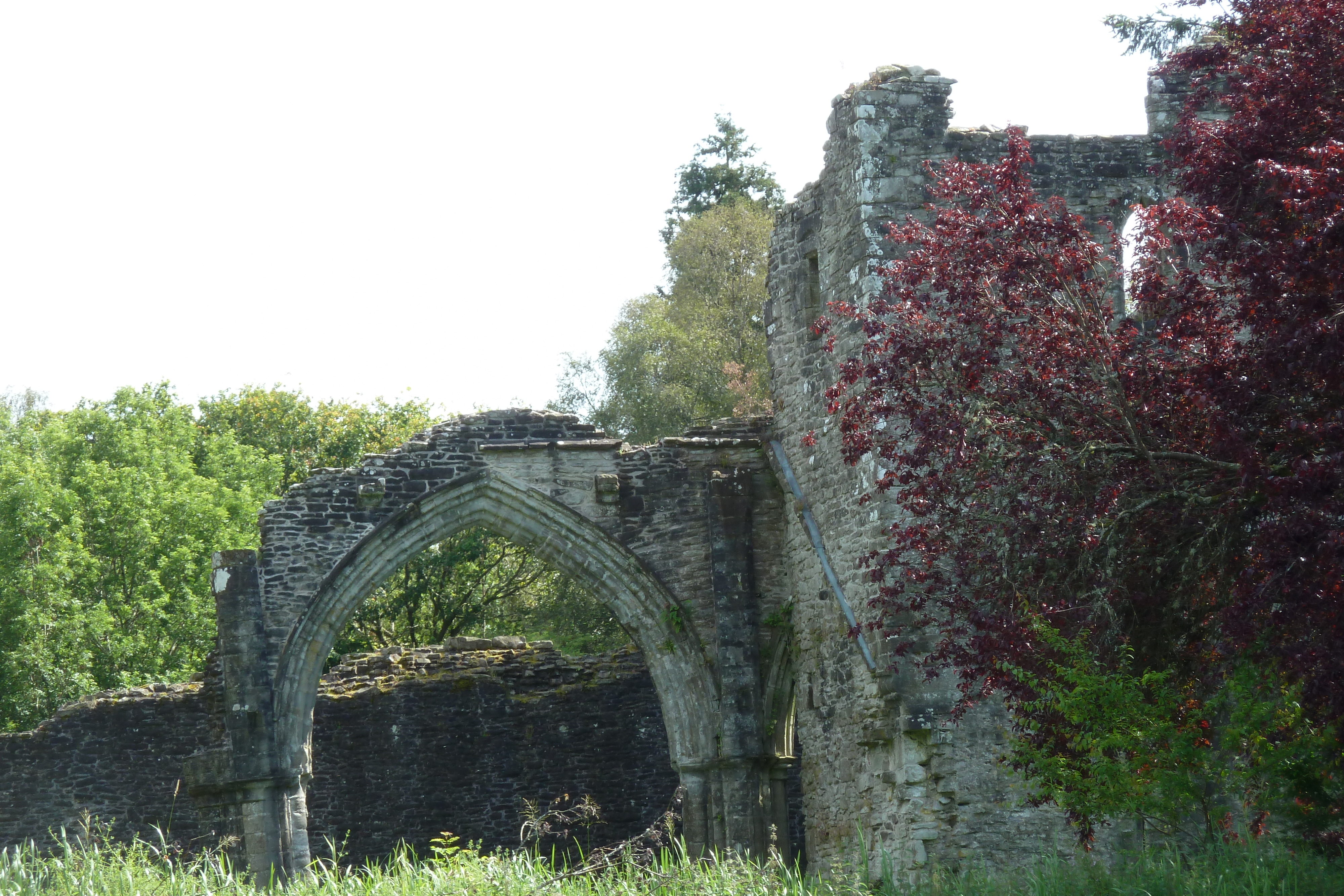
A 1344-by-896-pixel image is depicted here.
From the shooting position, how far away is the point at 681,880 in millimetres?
8094

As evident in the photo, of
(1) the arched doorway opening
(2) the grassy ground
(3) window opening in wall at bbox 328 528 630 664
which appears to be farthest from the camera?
(3) window opening in wall at bbox 328 528 630 664

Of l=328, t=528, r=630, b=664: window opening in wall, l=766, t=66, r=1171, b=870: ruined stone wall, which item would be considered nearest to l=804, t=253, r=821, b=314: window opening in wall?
l=766, t=66, r=1171, b=870: ruined stone wall

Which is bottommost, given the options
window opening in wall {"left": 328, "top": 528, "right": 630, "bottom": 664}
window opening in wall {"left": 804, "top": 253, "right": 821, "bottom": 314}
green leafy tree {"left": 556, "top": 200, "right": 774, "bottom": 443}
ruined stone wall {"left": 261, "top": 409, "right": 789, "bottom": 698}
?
window opening in wall {"left": 328, "top": 528, "right": 630, "bottom": 664}

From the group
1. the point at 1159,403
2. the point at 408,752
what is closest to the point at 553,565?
the point at 408,752

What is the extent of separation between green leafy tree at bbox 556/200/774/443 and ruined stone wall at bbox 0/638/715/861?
7680mm

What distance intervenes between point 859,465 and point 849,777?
7.27 ft

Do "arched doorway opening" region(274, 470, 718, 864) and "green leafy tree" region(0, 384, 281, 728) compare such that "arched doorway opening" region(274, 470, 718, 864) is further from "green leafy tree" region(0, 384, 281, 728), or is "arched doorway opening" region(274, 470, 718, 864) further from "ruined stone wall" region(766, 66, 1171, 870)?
"green leafy tree" region(0, 384, 281, 728)

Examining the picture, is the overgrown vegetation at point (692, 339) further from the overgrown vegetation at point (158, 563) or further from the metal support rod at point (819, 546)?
the metal support rod at point (819, 546)

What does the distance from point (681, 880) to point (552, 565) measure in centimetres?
591

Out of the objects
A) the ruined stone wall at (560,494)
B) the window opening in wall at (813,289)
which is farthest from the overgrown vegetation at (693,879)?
the window opening in wall at (813,289)

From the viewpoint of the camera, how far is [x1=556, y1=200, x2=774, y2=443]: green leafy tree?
24.8 meters

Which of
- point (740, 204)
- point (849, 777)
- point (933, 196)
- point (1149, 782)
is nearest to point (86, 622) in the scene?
point (740, 204)

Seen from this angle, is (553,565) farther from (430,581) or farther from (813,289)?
(430,581)

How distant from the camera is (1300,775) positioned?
6820mm
